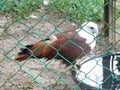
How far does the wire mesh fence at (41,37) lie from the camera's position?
10.2 feet

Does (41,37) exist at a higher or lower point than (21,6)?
lower

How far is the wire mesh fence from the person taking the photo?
3.10 meters

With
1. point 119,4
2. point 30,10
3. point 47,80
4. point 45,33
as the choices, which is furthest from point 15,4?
point 47,80

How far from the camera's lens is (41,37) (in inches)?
115

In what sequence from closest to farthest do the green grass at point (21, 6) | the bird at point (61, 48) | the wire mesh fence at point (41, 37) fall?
the bird at point (61, 48) → the wire mesh fence at point (41, 37) → the green grass at point (21, 6)

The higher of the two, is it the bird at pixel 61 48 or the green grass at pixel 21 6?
the green grass at pixel 21 6

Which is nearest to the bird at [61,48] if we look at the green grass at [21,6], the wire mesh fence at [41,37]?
the wire mesh fence at [41,37]

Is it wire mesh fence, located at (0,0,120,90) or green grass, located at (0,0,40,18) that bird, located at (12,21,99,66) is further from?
green grass, located at (0,0,40,18)

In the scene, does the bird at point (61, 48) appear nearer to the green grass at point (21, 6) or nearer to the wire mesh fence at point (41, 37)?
the wire mesh fence at point (41, 37)

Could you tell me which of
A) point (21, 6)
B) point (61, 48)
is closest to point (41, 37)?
point (61, 48)

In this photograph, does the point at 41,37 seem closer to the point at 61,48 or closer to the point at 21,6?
the point at 61,48

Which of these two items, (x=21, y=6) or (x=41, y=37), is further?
(x=21, y=6)

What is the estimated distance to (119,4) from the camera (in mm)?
4562

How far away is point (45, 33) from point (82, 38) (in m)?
1.18
